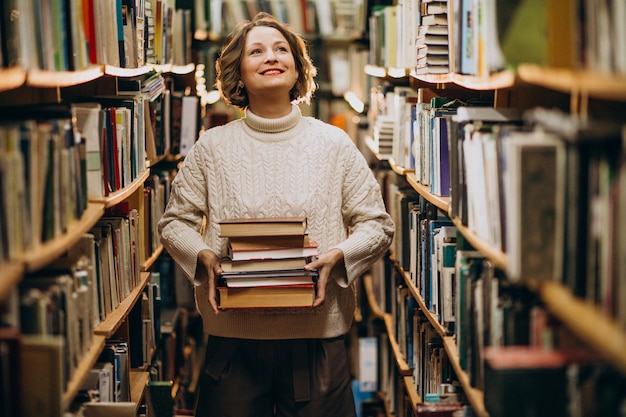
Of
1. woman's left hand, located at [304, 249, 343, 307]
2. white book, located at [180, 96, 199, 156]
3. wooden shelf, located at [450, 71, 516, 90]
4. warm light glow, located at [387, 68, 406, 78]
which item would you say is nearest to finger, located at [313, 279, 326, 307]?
woman's left hand, located at [304, 249, 343, 307]

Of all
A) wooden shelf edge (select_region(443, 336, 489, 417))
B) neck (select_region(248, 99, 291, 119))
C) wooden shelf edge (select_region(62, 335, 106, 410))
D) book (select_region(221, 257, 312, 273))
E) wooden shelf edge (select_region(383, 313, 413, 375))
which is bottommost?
wooden shelf edge (select_region(383, 313, 413, 375))

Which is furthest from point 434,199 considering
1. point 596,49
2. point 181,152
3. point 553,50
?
point 181,152

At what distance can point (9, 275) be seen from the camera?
1477 mm

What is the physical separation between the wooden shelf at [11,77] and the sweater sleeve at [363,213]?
118 cm

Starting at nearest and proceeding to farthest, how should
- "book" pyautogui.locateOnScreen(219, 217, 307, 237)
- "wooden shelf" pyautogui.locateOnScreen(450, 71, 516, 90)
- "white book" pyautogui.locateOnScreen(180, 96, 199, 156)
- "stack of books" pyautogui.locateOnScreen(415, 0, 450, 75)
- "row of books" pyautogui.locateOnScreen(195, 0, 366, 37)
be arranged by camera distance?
1. "wooden shelf" pyautogui.locateOnScreen(450, 71, 516, 90)
2. "book" pyautogui.locateOnScreen(219, 217, 307, 237)
3. "stack of books" pyautogui.locateOnScreen(415, 0, 450, 75)
4. "white book" pyautogui.locateOnScreen(180, 96, 199, 156)
5. "row of books" pyautogui.locateOnScreen(195, 0, 366, 37)

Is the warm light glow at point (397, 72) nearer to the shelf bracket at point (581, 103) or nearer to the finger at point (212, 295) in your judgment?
the finger at point (212, 295)

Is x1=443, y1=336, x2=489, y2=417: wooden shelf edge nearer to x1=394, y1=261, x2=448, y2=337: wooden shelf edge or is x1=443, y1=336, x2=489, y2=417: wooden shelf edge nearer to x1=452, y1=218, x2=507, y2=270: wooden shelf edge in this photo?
x1=394, y1=261, x2=448, y2=337: wooden shelf edge

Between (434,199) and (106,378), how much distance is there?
1.19 m

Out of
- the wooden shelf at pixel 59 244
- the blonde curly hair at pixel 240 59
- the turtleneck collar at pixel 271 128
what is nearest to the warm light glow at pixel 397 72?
the blonde curly hair at pixel 240 59

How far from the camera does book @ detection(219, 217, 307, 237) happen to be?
2320 mm

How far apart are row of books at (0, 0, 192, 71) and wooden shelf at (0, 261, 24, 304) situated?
0.48 m

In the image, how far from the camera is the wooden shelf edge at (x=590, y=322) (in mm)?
1155

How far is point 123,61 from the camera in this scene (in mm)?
2793

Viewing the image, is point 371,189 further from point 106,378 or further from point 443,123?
point 106,378
